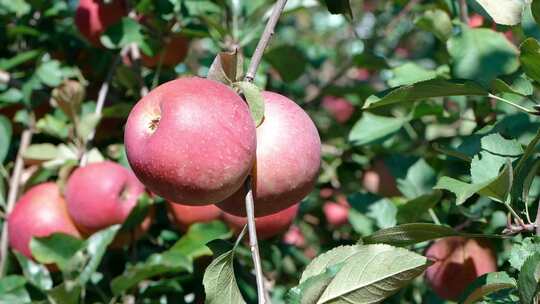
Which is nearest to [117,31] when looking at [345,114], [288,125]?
[288,125]

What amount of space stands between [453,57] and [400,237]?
42 cm

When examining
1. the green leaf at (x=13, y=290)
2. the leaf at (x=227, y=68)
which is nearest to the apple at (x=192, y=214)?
the green leaf at (x=13, y=290)

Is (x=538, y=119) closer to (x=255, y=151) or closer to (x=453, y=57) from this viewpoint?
(x=453, y=57)

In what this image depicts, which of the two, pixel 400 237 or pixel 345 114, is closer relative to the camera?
pixel 400 237

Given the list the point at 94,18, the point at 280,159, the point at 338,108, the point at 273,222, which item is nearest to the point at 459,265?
the point at 273,222

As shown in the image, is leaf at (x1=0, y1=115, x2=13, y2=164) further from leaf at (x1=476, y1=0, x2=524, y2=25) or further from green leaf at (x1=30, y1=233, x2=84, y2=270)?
leaf at (x1=476, y1=0, x2=524, y2=25)

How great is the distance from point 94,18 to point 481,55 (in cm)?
72

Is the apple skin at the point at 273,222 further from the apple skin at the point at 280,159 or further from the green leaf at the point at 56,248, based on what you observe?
the apple skin at the point at 280,159

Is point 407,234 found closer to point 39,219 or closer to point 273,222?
point 273,222

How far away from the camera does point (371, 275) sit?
80cm

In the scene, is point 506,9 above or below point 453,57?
above

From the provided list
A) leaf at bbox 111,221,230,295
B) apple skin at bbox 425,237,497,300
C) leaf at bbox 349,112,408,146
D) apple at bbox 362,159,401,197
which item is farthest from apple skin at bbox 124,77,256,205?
apple at bbox 362,159,401,197

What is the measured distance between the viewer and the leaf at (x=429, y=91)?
2.89 ft

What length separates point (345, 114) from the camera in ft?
7.41
